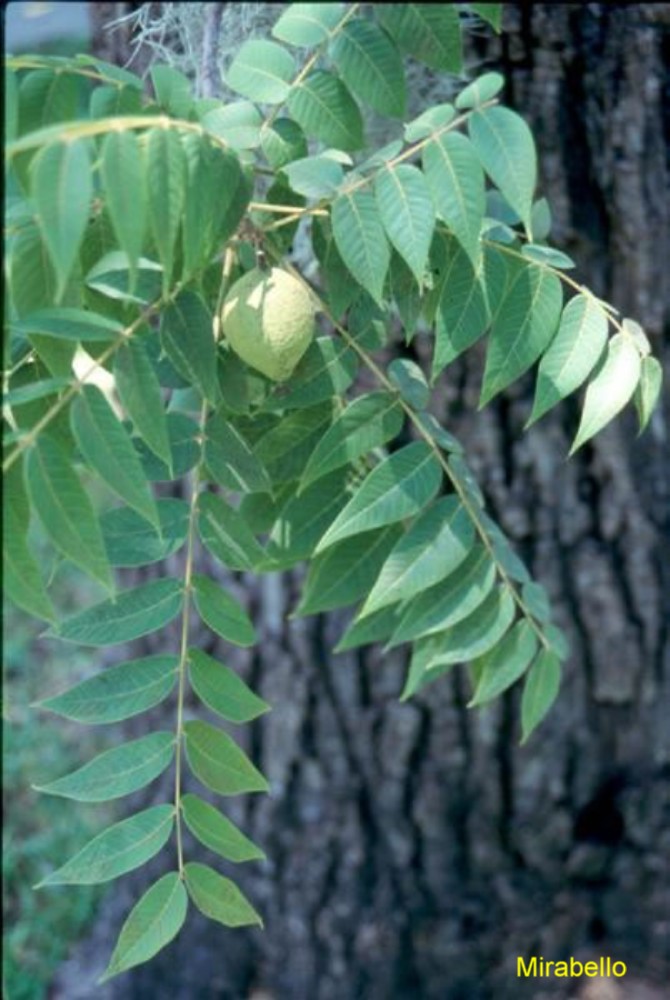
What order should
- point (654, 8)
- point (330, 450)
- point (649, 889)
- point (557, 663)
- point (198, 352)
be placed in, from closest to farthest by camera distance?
1. point (198, 352)
2. point (330, 450)
3. point (557, 663)
4. point (654, 8)
5. point (649, 889)

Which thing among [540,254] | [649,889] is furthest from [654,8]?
[649,889]

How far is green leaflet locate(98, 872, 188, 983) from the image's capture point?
100 cm

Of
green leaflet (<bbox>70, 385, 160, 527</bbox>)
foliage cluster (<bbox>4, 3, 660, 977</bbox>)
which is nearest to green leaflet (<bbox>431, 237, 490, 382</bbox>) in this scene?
foliage cluster (<bbox>4, 3, 660, 977</bbox>)

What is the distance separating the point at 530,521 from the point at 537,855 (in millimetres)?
513

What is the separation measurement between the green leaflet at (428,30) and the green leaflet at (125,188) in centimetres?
22

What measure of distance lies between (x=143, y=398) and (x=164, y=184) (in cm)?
15

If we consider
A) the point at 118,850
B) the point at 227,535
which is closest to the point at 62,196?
the point at 227,535

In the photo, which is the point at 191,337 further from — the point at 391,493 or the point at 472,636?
the point at 472,636

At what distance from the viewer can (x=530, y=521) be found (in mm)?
1950

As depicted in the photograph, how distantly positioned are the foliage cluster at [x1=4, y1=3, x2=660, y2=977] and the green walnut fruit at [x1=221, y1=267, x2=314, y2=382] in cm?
3

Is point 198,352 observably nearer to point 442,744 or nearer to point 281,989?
point 442,744

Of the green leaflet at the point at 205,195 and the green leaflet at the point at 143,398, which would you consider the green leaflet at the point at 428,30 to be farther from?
the green leaflet at the point at 143,398

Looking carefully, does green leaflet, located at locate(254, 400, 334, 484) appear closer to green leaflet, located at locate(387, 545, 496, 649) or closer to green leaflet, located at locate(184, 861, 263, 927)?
green leaflet, located at locate(387, 545, 496, 649)

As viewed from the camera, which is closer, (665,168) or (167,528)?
(167,528)
